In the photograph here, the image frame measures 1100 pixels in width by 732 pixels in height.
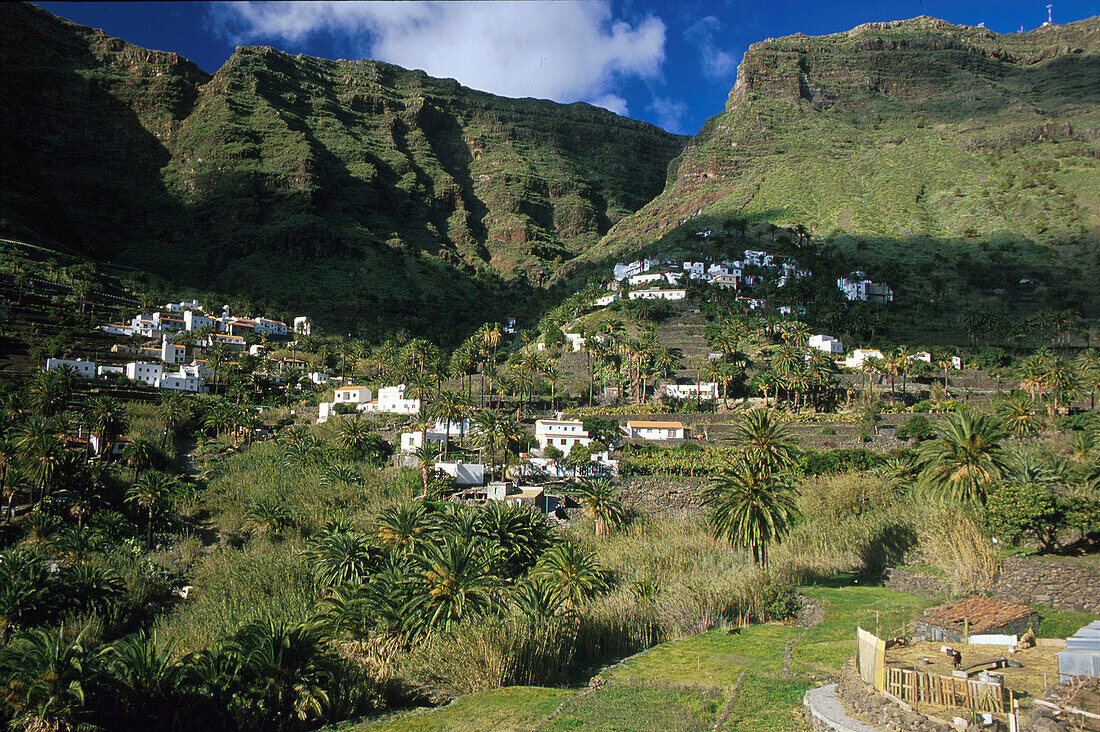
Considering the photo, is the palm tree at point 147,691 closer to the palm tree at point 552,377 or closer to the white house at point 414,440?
the white house at point 414,440

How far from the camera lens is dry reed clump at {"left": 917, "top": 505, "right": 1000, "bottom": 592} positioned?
1047 inches

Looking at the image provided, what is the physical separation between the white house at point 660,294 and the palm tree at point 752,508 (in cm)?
7963

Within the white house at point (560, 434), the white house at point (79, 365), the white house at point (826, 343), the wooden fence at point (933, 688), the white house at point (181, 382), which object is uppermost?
the white house at point (826, 343)

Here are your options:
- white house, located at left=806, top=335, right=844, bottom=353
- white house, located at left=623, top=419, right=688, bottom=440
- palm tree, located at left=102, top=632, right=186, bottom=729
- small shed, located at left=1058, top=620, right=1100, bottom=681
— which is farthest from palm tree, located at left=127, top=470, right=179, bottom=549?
white house, located at left=806, top=335, right=844, bottom=353

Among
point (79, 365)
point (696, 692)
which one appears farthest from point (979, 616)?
point (79, 365)

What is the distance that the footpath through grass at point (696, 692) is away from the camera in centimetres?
1778

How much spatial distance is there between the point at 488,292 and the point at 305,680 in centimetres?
16141

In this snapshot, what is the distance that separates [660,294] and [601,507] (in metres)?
68.6

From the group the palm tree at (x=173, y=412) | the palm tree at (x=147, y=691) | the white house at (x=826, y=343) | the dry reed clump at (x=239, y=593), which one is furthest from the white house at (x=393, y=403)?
the palm tree at (x=147, y=691)

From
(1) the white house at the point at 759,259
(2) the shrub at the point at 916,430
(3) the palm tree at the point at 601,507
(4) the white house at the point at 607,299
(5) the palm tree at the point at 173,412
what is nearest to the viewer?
(3) the palm tree at the point at 601,507

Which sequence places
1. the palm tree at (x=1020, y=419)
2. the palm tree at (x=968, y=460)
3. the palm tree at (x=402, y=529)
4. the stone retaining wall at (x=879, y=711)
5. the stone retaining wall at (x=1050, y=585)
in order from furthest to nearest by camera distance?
the palm tree at (x=1020, y=419), the palm tree at (x=402, y=529), the palm tree at (x=968, y=460), the stone retaining wall at (x=1050, y=585), the stone retaining wall at (x=879, y=711)

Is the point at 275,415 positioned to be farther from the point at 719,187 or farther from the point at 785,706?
the point at 719,187

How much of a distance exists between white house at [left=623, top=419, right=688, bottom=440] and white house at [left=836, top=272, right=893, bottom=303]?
2213 inches

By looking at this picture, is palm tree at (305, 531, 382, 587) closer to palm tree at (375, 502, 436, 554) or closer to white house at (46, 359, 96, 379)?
palm tree at (375, 502, 436, 554)
